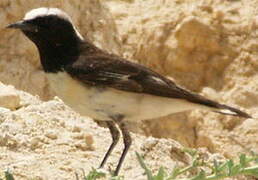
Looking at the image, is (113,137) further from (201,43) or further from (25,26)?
(201,43)

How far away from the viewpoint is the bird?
654 cm

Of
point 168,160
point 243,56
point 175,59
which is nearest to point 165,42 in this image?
point 175,59

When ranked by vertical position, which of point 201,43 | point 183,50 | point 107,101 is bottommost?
point 107,101

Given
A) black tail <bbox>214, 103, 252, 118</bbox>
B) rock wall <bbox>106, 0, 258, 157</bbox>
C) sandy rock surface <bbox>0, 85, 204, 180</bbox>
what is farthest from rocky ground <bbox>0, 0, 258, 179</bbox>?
black tail <bbox>214, 103, 252, 118</bbox>

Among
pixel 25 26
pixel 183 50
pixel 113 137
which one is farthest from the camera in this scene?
pixel 183 50

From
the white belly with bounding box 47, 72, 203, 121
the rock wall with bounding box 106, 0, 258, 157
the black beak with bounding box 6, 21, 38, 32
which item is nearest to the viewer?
the white belly with bounding box 47, 72, 203, 121

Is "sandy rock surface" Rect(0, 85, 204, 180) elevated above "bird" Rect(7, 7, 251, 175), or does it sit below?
below

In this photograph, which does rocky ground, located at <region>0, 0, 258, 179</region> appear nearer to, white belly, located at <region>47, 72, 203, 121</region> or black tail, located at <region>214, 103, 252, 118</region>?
white belly, located at <region>47, 72, 203, 121</region>

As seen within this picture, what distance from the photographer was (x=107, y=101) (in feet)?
21.5

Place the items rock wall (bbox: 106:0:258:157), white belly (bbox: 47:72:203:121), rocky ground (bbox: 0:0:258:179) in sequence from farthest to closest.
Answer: rock wall (bbox: 106:0:258:157) < rocky ground (bbox: 0:0:258:179) < white belly (bbox: 47:72:203:121)

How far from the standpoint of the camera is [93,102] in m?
6.49

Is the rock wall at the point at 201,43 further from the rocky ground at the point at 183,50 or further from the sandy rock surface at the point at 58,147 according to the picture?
the sandy rock surface at the point at 58,147

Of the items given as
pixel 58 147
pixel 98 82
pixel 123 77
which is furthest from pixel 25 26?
pixel 58 147

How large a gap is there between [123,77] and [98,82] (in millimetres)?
204
